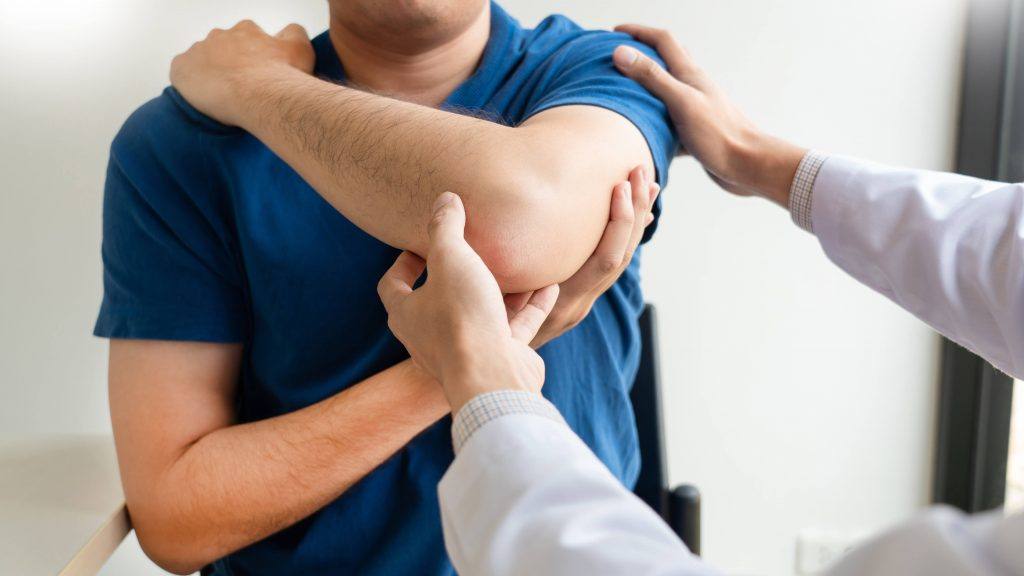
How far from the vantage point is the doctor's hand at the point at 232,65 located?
2.92 ft

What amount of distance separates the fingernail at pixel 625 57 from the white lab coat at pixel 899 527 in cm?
28

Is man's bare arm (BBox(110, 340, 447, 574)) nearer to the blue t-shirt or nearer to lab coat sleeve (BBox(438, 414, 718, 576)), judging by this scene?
the blue t-shirt

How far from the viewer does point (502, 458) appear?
1.71ft

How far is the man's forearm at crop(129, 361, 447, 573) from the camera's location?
0.88 m

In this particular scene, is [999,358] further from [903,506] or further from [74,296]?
[74,296]

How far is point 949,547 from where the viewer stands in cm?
36

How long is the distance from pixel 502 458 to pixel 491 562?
66mm

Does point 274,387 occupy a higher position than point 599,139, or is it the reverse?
point 599,139

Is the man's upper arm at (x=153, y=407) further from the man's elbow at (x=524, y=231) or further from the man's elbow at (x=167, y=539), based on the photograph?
the man's elbow at (x=524, y=231)

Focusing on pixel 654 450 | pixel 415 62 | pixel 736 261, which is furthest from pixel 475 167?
pixel 736 261

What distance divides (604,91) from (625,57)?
106 mm

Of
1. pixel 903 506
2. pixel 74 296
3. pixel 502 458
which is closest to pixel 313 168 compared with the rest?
pixel 502 458

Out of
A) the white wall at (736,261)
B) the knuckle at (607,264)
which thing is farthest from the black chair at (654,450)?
the knuckle at (607,264)

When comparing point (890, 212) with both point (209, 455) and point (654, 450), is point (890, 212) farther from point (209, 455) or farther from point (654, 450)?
point (209, 455)
